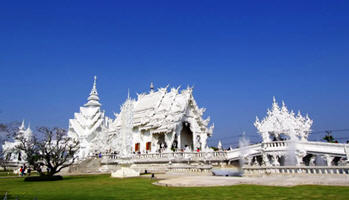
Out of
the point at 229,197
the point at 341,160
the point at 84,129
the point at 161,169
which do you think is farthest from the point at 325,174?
the point at 84,129

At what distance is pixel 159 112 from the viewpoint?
110 feet

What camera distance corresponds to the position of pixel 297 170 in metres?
14.1

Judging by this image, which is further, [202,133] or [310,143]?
[202,133]

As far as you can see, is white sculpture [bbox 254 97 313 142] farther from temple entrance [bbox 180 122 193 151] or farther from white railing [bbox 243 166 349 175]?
temple entrance [bbox 180 122 193 151]

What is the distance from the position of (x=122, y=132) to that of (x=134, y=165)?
14.9 feet

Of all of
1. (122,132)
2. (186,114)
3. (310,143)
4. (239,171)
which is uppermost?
(186,114)

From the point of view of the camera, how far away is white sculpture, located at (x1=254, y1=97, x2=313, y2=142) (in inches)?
812

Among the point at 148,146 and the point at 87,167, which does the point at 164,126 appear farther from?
the point at 87,167

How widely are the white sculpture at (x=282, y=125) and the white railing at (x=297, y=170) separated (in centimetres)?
575

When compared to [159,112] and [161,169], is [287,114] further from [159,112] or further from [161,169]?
[159,112]

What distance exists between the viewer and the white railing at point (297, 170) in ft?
41.9

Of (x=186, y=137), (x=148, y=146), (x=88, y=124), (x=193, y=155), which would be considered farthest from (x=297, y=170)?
(x=88, y=124)

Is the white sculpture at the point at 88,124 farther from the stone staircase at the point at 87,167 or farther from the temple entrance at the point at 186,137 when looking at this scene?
the temple entrance at the point at 186,137

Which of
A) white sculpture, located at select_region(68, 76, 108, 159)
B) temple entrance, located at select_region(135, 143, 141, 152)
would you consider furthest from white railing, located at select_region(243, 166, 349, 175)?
white sculpture, located at select_region(68, 76, 108, 159)
